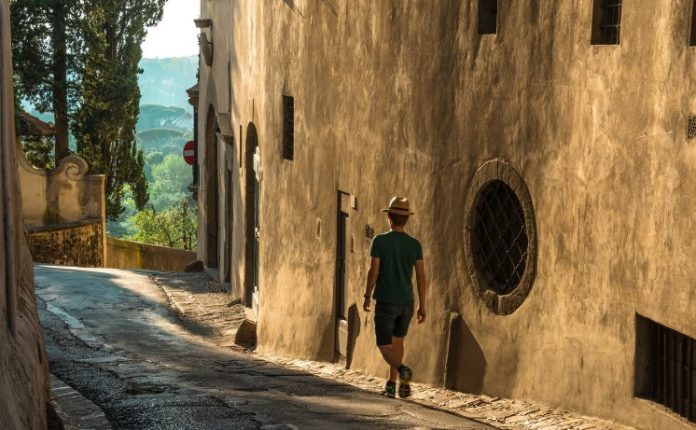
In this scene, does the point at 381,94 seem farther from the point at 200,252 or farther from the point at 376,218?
the point at 200,252

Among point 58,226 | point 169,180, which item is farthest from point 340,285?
point 169,180

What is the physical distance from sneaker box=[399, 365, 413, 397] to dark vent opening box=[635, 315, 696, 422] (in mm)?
1857

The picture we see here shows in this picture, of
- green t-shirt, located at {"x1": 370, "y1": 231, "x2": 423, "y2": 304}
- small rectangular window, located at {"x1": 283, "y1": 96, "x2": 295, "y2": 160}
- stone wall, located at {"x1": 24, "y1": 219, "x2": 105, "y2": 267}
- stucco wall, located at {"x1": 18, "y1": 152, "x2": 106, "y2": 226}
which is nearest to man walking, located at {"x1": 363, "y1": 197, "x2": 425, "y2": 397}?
green t-shirt, located at {"x1": 370, "y1": 231, "x2": 423, "y2": 304}

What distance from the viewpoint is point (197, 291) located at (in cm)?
2380

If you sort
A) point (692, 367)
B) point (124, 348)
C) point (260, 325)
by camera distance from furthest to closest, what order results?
point (260, 325)
point (124, 348)
point (692, 367)

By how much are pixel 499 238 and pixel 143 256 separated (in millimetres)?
29147

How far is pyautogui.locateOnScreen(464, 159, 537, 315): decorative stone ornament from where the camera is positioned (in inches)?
413

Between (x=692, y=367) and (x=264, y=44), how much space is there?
35.9 feet

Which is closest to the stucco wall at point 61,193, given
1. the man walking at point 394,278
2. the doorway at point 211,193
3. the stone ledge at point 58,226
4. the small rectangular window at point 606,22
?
the stone ledge at point 58,226

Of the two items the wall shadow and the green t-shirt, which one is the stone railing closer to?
the wall shadow

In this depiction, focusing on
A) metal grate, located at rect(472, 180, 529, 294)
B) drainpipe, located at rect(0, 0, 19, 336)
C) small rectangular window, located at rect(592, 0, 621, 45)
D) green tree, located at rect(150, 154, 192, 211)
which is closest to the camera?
drainpipe, located at rect(0, 0, 19, 336)

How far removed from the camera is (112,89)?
37469 millimetres

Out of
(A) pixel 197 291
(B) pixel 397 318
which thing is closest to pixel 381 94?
(B) pixel 397 318

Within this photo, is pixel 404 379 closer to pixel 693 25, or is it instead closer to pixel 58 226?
pixel 693 25
